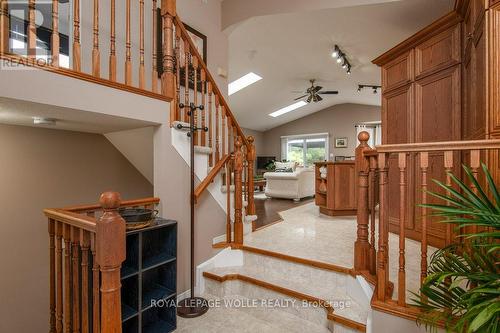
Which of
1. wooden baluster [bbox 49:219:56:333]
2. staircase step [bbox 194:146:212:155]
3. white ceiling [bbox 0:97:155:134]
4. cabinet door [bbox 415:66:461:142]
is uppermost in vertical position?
cabinet door [bbox 415:66:461:142]

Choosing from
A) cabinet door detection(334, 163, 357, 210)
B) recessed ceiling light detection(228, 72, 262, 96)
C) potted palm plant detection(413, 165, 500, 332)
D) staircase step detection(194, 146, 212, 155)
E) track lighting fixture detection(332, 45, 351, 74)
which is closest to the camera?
potted palm plant detection(413, 165, 500, 332)

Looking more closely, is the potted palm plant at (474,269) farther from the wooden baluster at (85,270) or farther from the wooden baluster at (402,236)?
the wooden baluster at (85,270)

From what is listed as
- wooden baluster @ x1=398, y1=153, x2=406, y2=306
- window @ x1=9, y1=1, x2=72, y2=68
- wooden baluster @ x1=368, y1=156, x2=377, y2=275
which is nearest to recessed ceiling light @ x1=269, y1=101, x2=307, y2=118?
window @ x1=9, y1=1, x2=72, y2=68

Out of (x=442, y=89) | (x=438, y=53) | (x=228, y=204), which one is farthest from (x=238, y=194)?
(x=438, y=53)

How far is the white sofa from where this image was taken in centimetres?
589

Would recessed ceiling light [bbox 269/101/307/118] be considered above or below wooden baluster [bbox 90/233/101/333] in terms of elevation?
above

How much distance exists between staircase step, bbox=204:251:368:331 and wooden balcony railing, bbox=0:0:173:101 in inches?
69.5

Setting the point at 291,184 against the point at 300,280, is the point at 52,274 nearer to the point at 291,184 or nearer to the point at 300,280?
the point at 300,280

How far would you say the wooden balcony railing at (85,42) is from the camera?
1474 millimetres

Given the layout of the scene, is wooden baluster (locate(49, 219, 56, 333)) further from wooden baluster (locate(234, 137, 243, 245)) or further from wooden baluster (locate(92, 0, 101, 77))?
wooden baluster (locate(234, 137, 243, 245))

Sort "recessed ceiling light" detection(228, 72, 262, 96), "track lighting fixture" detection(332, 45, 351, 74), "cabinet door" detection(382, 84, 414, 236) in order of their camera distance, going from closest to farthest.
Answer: "cabinet door" detection(382, 84, 414, 236), "track lighting fixture" detection(332, 45, 351, 74), "recessed ceiling light" detection(228, 72, 262, 96)

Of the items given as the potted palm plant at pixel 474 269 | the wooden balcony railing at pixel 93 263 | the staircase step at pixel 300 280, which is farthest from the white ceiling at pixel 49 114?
the potted palm plant at pixel 474 269

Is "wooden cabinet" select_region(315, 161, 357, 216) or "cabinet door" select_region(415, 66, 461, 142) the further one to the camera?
"wooden cabinet" select_region(315, 161, 357, 216)

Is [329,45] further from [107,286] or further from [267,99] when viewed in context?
[107,286]
